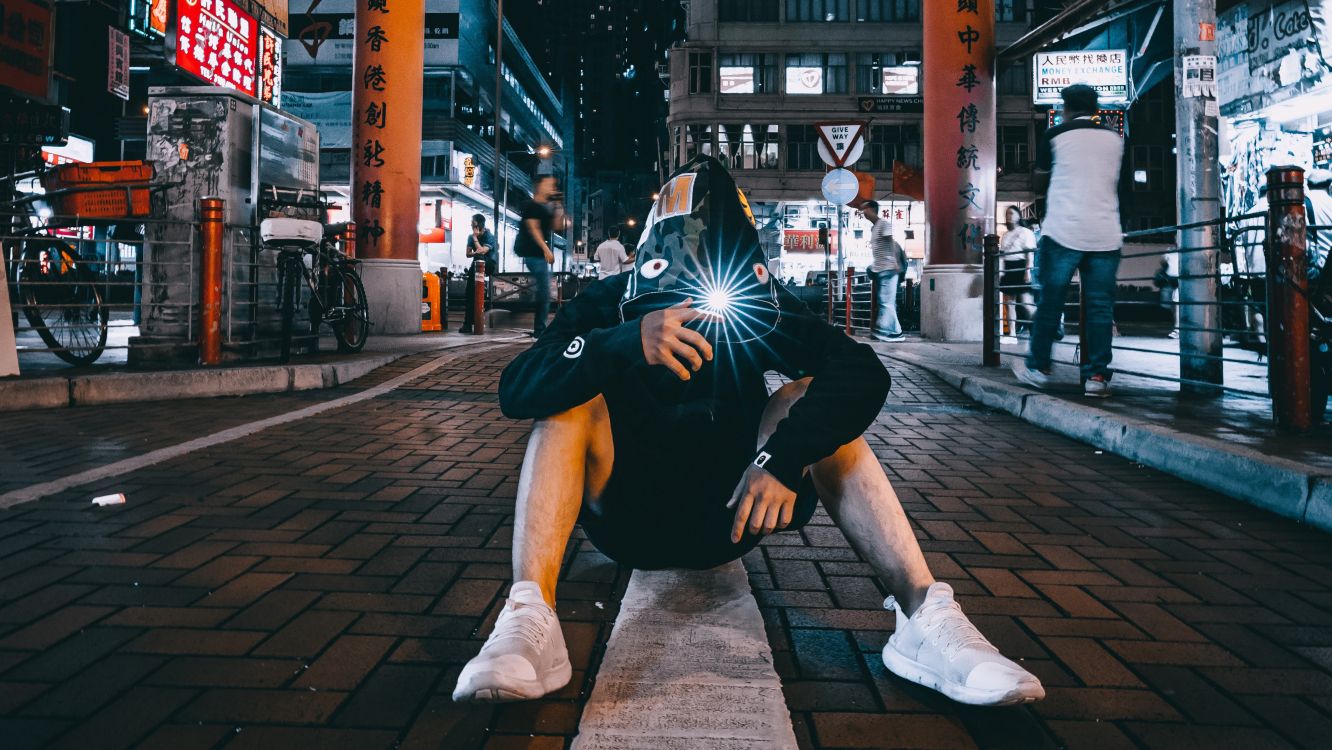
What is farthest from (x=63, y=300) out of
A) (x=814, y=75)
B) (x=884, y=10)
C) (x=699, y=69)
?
(x=884, y=10)

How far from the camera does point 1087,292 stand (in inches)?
226

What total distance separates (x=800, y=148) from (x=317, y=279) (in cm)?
3310

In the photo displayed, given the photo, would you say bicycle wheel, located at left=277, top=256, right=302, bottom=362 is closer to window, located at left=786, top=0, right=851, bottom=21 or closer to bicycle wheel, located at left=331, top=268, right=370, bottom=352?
bicycle wheel, located at left=331, top=268, right=370, bottom=352

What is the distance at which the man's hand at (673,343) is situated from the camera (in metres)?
1.69

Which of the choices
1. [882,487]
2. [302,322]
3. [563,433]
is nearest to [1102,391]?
[882,487]

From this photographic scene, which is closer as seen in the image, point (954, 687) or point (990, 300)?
point (954, 687)

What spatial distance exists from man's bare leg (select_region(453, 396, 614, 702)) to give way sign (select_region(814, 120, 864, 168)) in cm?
1121

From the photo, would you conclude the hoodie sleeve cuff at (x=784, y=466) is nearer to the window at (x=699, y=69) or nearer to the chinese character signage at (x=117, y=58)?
the chinese character signage at (x=117, y=58)

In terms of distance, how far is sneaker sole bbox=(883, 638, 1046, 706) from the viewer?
1556 mm

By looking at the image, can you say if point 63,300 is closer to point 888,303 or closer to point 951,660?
point 951,660

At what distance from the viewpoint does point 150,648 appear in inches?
74.7

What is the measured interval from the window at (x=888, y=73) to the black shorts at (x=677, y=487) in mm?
39094

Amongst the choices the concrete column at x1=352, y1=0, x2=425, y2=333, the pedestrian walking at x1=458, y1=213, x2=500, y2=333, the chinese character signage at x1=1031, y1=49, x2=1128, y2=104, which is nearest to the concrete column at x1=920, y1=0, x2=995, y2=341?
the chinese character signage at x1=1031, y1=49, x2=1128, y2=104

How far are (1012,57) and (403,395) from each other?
9845 mm
